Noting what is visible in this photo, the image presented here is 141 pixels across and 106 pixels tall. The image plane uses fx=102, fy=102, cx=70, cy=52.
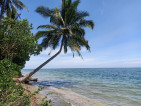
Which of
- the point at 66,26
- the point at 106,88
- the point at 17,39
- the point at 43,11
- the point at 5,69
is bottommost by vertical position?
the point at 106,88

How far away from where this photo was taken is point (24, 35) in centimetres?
473

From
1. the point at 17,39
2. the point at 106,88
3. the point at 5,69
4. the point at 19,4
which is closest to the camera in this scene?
the point at 5,69

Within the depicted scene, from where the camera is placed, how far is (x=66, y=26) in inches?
509

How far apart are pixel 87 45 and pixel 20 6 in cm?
1148

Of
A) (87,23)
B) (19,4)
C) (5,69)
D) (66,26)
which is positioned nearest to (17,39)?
(5,69)

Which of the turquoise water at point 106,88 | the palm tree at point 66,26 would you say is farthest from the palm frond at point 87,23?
the turquoise water at point 106,88

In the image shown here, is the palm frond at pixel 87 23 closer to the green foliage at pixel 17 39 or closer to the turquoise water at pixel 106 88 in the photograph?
the turquoise water at pixel 106 88

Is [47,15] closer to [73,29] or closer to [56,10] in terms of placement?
[56,10]

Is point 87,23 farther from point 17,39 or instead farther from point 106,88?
point 17,39

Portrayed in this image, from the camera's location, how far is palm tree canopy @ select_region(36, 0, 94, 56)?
480 inches

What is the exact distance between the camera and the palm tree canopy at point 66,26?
480 inches

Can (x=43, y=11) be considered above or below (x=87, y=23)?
above

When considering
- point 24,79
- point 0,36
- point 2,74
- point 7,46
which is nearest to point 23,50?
point 7,46

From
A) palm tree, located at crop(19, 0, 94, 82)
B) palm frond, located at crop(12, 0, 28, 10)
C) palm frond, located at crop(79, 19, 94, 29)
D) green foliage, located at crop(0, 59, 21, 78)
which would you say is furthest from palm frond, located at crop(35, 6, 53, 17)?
green foliage, located at crop(0, 59, 21, 78)
